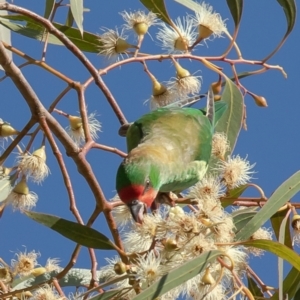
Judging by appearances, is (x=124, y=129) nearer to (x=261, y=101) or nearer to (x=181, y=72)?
(x=181, y=72)

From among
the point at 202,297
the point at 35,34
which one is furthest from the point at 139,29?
the point at 202,297

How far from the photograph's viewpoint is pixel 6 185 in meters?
2.30

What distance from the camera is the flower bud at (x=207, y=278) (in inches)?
71.5

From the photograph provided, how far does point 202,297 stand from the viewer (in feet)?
5.91

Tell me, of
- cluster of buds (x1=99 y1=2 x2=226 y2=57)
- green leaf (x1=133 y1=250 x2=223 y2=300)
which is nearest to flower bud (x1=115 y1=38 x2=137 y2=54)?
cluster of buds (x1=99 y1=2 x2=226 y2=57)

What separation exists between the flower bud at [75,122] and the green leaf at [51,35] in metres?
0.27

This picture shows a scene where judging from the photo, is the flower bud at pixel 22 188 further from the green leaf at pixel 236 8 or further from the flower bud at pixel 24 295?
the green leaf at pixel 236 8

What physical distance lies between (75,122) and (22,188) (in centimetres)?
32

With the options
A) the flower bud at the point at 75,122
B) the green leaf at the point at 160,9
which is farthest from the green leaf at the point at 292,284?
the green leaf at the point at 160,9

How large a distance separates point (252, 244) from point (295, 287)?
1.31 feet

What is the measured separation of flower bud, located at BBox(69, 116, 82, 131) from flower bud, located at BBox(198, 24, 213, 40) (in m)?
0.47

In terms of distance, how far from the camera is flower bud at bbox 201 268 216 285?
1.82 m

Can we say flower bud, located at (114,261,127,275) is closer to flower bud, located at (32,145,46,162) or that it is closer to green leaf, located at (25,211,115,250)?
green leaf, located at (25,211,115,250)

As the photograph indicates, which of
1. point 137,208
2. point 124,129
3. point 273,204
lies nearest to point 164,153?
point 124,129
